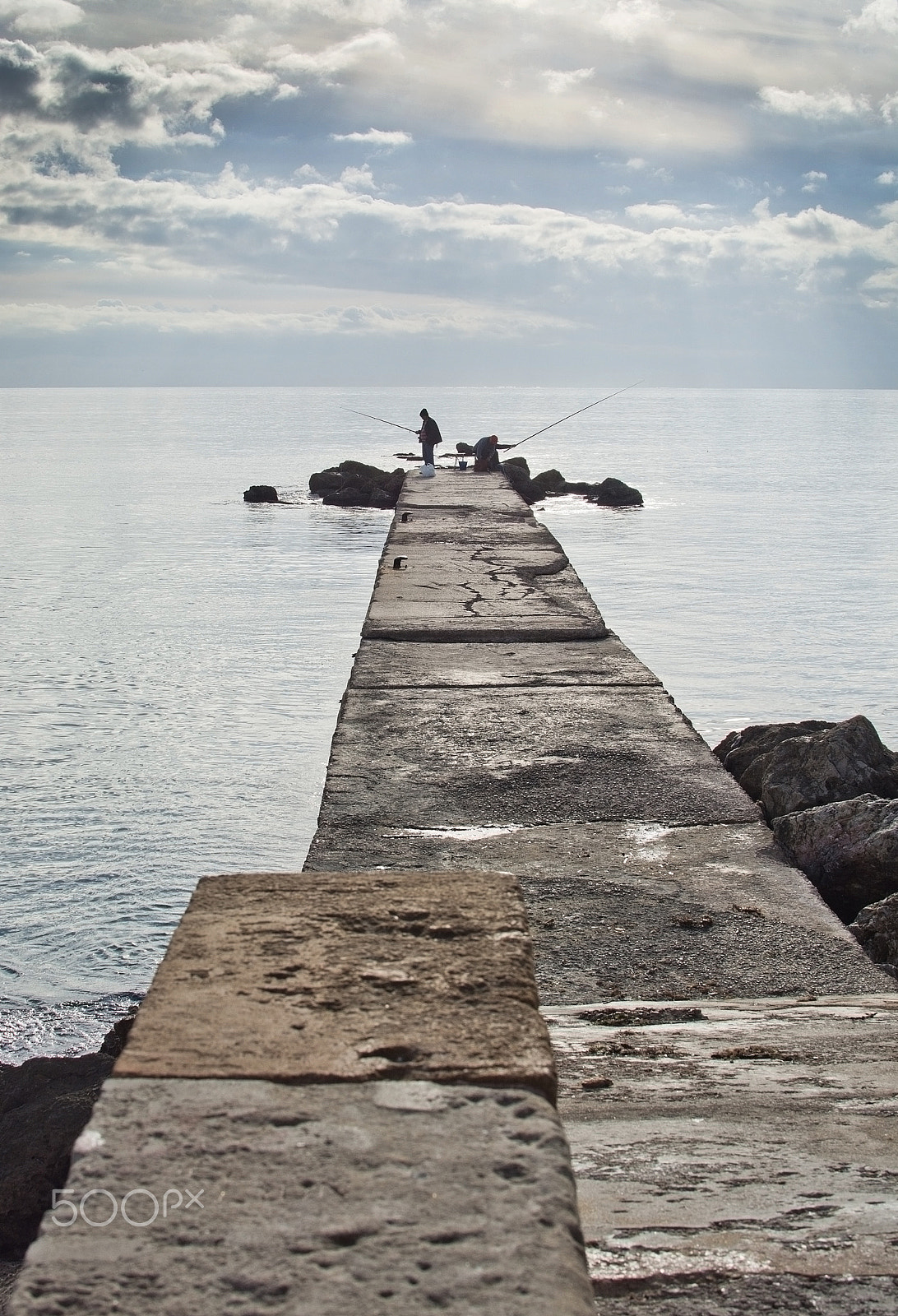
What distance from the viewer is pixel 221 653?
1115cm

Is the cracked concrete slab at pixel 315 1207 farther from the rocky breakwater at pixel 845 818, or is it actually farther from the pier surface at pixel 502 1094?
the rocky breakwater at pixel 845 818

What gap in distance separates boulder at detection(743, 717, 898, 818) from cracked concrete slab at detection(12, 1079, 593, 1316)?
A: 3213mm

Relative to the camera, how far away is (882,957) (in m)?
3.49

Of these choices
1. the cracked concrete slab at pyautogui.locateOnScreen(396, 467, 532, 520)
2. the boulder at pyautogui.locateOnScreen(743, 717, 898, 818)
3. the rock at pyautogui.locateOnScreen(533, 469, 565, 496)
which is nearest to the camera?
the boulder at pyautogui.locateOnScreen(743, 717, 898, 818)

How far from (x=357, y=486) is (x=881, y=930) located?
74.3 feet

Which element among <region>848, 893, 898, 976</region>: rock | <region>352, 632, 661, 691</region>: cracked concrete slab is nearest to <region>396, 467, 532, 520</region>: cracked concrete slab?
<region>352, 632, 661, 691</region>: cracked concrete slab

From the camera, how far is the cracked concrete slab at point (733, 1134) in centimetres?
169

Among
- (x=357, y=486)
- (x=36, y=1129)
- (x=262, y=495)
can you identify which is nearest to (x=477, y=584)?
(x=36, y=1129)

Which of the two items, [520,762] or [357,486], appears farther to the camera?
[357,486]

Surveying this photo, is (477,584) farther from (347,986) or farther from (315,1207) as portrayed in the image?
(315,1207)

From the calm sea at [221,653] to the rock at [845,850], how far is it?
268cm

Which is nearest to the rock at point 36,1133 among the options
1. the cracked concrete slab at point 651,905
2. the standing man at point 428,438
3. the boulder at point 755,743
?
the cracked concrete slab at point 651,905

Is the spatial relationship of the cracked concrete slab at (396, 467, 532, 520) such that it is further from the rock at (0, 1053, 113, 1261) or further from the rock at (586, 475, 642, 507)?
the rock at (0, 1053, 113, 1261)

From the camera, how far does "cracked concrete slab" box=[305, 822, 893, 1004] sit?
2.93 metres
